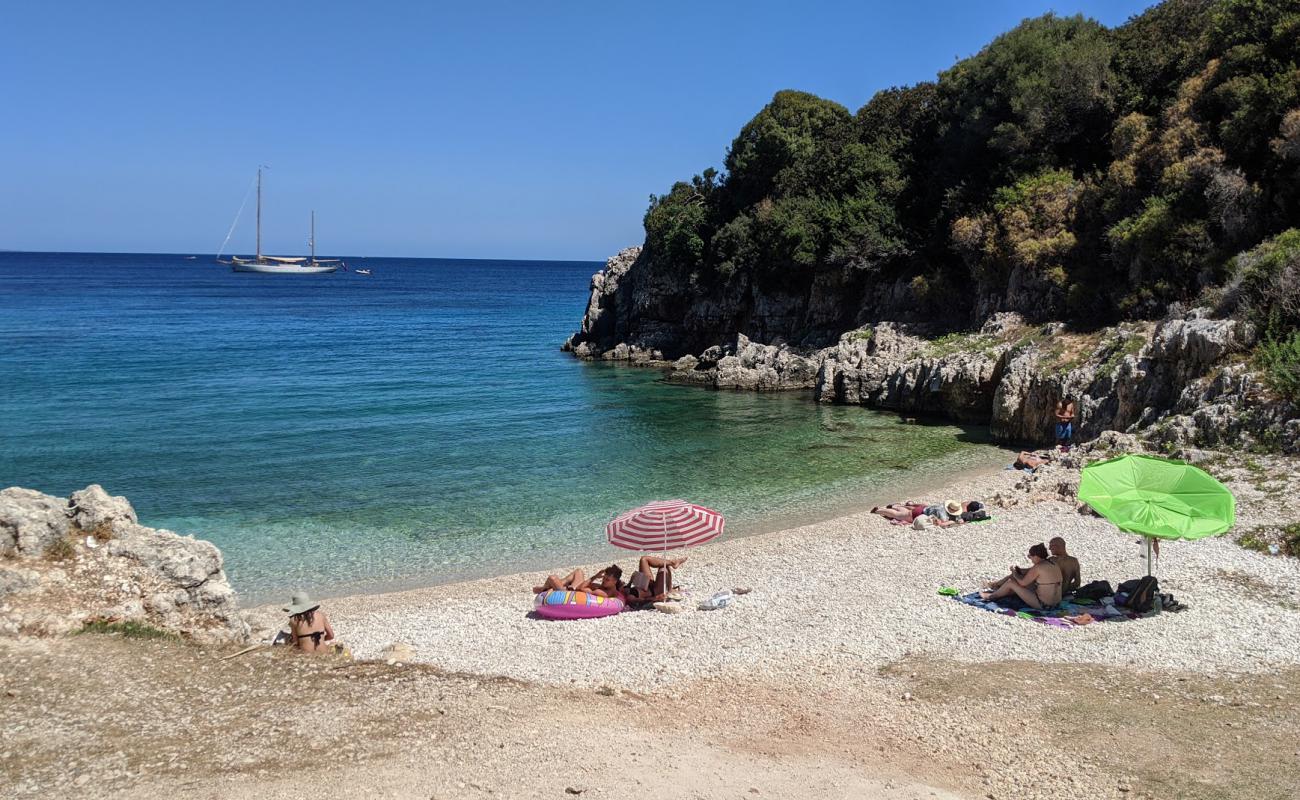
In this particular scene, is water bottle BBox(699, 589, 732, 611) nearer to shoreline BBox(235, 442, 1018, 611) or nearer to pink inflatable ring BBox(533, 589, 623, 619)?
pink inflatable ring BBox(533, 589, 623, 619)

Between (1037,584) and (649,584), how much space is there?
19.2 ft

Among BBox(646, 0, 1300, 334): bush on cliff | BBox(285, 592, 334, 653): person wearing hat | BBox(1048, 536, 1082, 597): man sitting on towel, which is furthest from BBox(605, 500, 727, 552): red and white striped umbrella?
BBox(646, 0, 1300, 334): bush on cliff

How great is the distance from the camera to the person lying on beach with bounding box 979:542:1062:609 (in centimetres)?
1241

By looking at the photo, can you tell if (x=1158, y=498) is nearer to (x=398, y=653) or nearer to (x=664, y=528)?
(x=664, y=528)

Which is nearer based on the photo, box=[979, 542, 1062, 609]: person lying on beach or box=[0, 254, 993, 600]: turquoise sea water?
box=[979, 542, 1062, 609]: person lying on beach

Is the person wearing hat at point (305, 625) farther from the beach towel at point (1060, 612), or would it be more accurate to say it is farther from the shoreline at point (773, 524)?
the beach towel at point (1060, 612)

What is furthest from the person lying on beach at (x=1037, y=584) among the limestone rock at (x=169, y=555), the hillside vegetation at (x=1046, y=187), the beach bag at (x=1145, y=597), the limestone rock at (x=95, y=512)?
the limestone rock at (x=95, y=512)

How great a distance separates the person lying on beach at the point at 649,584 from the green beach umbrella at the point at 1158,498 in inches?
251

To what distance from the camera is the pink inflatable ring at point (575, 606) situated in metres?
13.5

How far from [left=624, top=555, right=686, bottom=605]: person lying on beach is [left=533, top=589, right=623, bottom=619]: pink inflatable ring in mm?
383

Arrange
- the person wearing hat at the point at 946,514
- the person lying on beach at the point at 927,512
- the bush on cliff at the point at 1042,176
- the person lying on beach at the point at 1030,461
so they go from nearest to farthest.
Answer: the person wearing hat at the point at 946,514
the person lying on beach at the point at 927,512
the person lying on beach at the point at 1030,461
the bush on cliff at the point at 1042,176

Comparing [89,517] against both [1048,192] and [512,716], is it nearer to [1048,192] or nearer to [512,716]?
[512,716]

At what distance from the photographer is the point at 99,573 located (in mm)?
10727

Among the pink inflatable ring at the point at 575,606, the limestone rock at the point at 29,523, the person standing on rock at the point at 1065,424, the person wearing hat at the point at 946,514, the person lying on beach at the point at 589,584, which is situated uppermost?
the person standing on rock at the point at 1065,424
